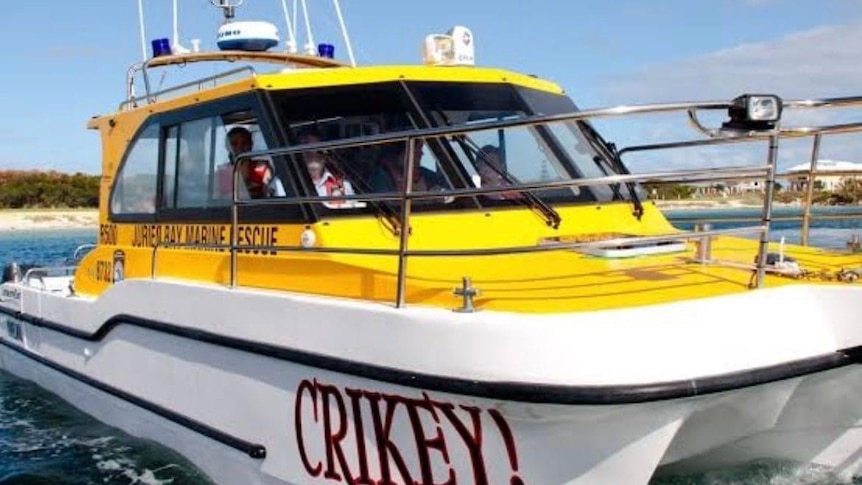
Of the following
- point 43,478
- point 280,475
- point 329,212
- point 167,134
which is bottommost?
point 43,478

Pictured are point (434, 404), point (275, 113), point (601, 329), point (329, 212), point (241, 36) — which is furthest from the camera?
point (241, 36)

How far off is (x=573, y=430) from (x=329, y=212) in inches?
70.6

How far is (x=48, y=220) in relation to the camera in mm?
58906

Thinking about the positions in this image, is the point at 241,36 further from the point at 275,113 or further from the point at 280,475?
the point at 280,475

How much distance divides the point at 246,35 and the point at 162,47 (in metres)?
0.68

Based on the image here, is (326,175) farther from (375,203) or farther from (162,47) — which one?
(162,47)

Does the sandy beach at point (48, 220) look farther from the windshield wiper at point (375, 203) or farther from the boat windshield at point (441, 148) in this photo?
the windshield wiper at point (375, 203)

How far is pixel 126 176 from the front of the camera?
250 inches

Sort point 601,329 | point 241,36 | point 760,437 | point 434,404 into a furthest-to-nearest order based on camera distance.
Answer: point 241,36
point 760,437
point 434,404
point 601,329

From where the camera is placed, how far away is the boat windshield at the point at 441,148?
4.80 m

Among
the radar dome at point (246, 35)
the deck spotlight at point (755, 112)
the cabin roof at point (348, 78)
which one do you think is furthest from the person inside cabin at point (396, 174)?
the radar dome at point (246, 35)

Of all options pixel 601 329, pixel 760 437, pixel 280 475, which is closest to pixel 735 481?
pixel 760 437

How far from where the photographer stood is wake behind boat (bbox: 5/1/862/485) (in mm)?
3328

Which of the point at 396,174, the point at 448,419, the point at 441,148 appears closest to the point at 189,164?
the point at 396,174
